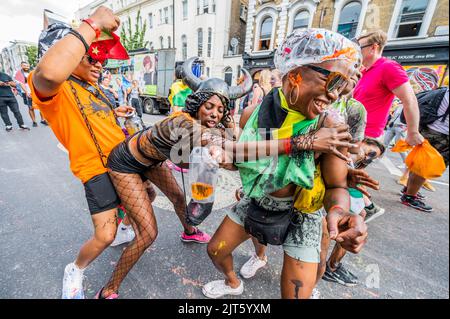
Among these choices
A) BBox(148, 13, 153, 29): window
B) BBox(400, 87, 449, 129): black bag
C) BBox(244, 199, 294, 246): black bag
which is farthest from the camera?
BBox(148, 13, 153, 29): window

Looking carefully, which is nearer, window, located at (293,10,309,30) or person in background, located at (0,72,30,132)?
person in background, located at (0,72,30,132)

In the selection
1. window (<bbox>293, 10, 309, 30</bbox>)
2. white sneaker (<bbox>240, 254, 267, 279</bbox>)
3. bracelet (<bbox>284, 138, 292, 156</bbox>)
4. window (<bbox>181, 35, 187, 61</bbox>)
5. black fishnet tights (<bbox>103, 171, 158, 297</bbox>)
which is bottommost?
white sneaker (<bbox>240, 254, 267, 279</bbox>)

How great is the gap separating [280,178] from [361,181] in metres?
0.43

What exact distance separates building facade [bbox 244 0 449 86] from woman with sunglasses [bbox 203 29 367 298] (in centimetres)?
985

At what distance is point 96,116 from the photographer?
1.69m

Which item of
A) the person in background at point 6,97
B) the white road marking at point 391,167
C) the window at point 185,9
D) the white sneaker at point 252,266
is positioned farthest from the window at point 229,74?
the white sneaker at point 252,266

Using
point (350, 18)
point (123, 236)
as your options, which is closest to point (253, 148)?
point (123, 236)

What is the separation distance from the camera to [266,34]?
15.3m

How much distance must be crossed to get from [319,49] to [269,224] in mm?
1074

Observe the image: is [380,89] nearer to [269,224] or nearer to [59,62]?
[269,224]

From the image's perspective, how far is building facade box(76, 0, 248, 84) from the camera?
61.6ft

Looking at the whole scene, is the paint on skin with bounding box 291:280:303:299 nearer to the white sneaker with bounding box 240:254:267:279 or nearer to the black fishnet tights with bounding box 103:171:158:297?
the white sneaker with bounding box 240:254:267:279

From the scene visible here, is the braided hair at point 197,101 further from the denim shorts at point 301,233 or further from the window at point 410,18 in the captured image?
the window at point 410,18

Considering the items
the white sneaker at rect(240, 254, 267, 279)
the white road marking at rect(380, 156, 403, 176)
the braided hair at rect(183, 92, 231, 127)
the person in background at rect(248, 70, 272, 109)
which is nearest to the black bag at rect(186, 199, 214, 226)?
the braided hair at rect(183, 92, 231, 127)
